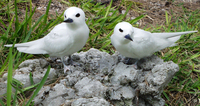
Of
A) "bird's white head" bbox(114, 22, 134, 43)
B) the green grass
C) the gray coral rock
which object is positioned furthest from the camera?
the green grass

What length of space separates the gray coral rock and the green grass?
285 mm

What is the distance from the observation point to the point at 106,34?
418cm

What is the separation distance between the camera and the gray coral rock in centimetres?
231

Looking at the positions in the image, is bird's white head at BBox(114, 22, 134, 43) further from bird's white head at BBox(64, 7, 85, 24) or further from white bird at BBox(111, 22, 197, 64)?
bird's white head at BBox(64, 7, 85, 24)

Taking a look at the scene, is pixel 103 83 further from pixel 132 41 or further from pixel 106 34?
pixel 106 34

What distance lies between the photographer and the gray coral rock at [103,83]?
231cm

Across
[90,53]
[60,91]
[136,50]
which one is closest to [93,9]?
[90,53]

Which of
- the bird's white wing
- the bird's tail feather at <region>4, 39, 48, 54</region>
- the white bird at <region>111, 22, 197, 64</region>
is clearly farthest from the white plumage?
the bird's tail feather at <region>4, 39, 48, 54</region>

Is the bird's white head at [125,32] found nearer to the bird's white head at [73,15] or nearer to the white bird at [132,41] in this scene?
the white bird at [132,41]

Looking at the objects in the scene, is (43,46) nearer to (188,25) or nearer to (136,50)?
(136,50)

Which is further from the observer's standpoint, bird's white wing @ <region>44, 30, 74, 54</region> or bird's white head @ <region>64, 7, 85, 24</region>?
bird's white wing @ <region>44, 30, 74, 54</region>

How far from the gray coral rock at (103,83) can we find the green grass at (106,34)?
0.94 feet

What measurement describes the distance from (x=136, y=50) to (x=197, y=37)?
2.19 m

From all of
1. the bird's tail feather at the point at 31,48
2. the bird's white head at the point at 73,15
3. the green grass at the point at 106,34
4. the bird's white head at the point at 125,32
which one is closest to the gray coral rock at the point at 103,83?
the bird's tail feather at the point at 31,48
